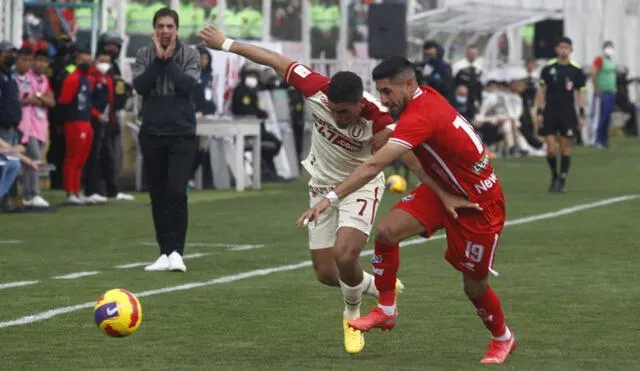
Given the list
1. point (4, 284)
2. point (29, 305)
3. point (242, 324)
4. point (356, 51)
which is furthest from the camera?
point (356, 51)

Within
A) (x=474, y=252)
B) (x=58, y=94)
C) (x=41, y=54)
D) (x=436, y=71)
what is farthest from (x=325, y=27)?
(x=474, y=252)

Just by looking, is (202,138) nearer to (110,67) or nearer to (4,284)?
(110,67)

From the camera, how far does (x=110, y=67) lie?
75.4 feet

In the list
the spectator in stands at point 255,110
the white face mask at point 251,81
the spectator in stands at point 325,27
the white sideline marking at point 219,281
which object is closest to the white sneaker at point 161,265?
the white sideline marking at point 219,281

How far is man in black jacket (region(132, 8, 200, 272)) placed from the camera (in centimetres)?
1422

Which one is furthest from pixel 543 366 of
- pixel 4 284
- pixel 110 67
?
pixel 110 67

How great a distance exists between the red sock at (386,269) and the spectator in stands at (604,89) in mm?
31028

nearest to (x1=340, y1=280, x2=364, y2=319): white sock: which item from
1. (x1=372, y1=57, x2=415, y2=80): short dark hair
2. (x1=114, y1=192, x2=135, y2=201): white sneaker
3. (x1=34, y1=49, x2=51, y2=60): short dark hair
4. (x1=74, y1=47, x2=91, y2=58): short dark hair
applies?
(x1=372, y1=57, x2=415, y2=80): short dark hair

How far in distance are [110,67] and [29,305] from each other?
36.8 ft

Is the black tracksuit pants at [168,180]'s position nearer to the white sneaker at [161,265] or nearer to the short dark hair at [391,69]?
the white sneaker at [161,265]

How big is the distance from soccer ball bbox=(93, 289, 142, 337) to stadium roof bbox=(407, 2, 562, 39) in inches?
1076

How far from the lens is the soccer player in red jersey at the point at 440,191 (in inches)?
353

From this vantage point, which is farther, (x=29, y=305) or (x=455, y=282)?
(x=455, y=282)

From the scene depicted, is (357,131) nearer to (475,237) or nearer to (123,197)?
(475,237)
